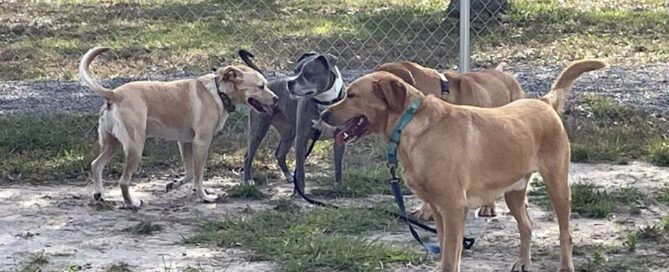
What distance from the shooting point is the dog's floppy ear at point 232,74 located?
7191 mm

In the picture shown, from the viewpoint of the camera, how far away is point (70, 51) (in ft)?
39.5

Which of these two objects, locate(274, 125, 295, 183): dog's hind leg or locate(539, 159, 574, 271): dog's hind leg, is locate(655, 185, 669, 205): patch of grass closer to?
locate(539, 159, 574, 271): dog's hind leg

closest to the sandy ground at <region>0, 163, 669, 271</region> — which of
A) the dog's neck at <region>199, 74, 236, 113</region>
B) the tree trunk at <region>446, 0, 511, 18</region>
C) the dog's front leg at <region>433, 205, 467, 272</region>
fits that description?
the dog's front leg at <region>433, 205, 467, 272</region>

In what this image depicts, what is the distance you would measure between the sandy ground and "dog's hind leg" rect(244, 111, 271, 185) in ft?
0.68

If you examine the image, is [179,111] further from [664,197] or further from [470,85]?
[664,197]

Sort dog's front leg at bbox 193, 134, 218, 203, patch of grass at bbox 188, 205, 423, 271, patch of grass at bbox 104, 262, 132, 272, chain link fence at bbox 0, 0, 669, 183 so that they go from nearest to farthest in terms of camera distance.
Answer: patch of grass at bbox 104, 262, 132, 272 < patch of grass at bbox 188, 205, 423, 271 < dog's front leg at bbox 193, 134, 218, 203 < chain link fence at bbox 0, 0, 669, 183

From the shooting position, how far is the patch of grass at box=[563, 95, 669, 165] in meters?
8.13

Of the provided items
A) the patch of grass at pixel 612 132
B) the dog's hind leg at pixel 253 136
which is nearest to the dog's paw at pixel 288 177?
the dog's hind leg at pixel 253 136

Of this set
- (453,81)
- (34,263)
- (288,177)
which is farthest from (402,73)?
(34,263)

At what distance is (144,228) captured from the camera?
6.25 m

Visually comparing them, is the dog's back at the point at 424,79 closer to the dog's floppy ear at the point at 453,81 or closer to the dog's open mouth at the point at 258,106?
the dog's floppy ear at the point at 453,81

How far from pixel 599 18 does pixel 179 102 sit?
7485mm

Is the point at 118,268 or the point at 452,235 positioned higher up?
the point at 452,235

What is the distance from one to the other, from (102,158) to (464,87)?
2259 millimetres
